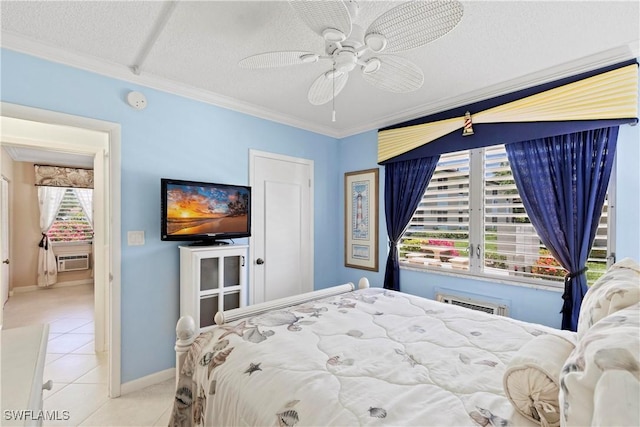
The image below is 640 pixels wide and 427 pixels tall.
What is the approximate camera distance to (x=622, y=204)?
2.07m

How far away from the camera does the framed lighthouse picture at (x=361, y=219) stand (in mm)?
3562

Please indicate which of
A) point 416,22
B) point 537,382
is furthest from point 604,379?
point 416,22

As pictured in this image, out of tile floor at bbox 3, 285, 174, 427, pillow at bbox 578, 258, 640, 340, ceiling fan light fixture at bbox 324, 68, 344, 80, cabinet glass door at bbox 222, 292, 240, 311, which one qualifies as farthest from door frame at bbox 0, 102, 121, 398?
pillow at bbox 578, 258, 640, 340

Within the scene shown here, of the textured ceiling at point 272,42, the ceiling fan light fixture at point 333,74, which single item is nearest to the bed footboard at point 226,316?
the ceiling fan light fixture at point 333,74

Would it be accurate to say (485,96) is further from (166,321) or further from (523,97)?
(166,321)

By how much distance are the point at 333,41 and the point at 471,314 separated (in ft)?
5.77

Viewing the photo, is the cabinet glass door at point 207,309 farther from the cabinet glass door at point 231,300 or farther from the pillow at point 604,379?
the pillow at point 604,379

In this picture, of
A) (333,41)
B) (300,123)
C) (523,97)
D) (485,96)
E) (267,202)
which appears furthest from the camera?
(300,123)

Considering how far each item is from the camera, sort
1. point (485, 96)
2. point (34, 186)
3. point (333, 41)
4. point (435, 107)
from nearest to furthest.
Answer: point (333, 41)
point (485, 96)
point (435, 107)
point (34, 186)

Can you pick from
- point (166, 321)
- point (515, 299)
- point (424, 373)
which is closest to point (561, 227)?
point (515, 299)

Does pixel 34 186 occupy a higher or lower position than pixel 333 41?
lower

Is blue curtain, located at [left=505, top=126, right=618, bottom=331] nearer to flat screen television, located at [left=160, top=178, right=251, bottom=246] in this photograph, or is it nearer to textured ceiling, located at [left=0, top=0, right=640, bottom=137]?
textured ceiling, located at [left=0, top=0, right=640, bottom=137]

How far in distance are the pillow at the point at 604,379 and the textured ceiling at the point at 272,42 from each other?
169 centimetres

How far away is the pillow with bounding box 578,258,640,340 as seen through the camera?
940 millimetres
